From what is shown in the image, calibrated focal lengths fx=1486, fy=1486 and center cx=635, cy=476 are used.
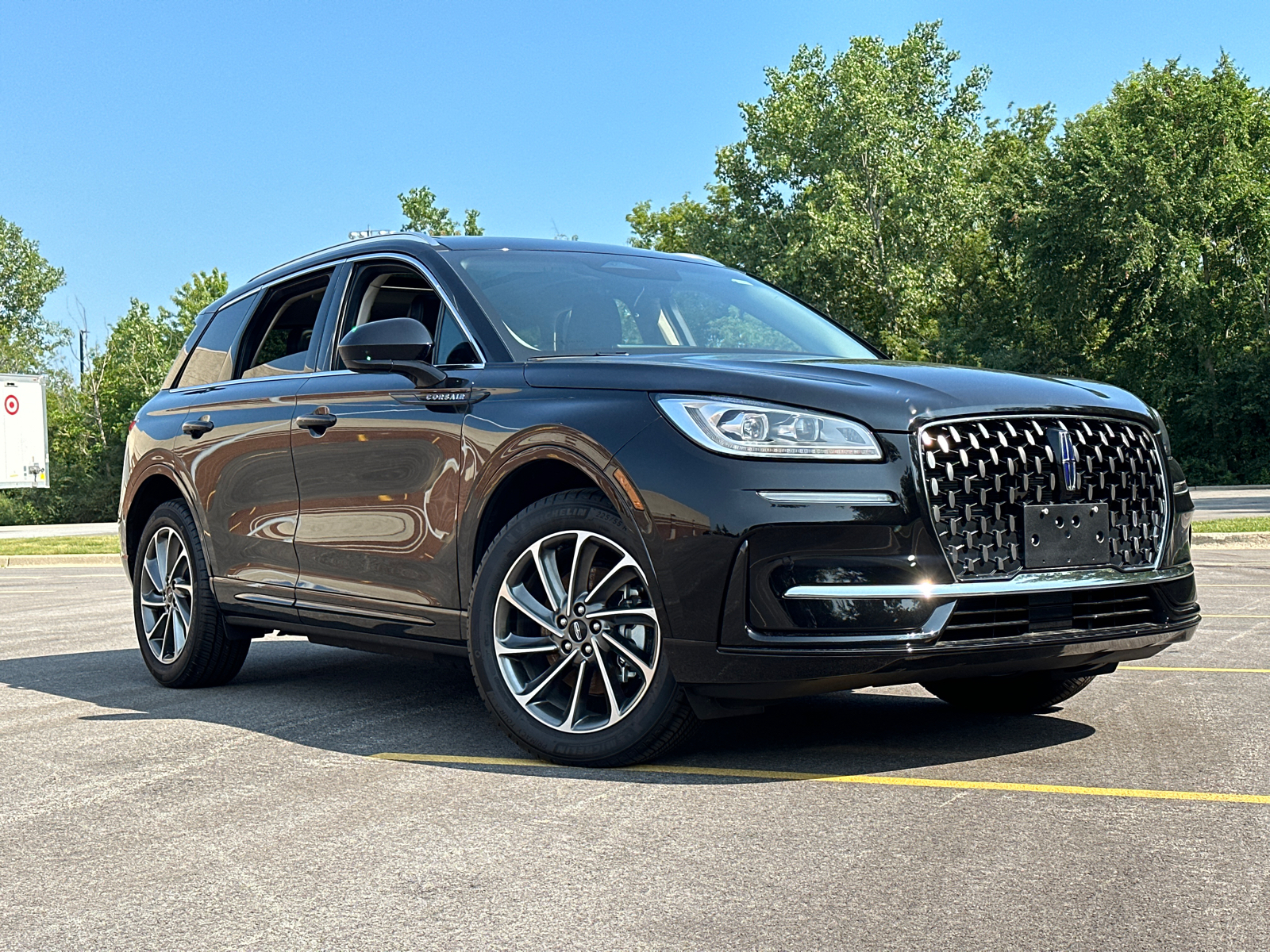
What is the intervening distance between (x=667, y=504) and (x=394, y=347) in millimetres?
1436

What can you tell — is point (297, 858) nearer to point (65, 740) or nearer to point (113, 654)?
point (65, 740)

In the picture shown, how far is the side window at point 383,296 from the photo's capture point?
600cm

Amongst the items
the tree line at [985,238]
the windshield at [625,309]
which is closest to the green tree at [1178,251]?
the tree line at [985,238]

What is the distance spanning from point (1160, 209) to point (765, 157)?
631 inches

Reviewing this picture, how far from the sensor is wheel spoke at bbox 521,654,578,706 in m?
4.82

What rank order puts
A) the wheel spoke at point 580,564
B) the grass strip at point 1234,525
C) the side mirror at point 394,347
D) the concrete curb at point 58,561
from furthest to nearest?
the concrete curb at point 58,561
the grass strip at point 1234,525
the side mirror at point 394,347
the wheel spoke at point 580,564

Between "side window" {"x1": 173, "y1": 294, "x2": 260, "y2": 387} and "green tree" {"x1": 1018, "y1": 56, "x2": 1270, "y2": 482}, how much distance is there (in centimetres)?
3932

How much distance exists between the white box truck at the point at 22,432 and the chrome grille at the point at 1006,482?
111ft

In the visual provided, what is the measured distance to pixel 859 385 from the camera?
4.53 m

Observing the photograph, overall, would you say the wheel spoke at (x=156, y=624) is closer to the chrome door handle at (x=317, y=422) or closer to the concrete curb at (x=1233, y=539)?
the chrome door handle at (x=317, y=422)

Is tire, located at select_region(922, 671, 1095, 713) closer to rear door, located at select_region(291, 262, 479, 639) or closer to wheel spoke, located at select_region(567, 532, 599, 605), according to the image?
wheel spoke, located at select_region(567, 532, 599, 605)

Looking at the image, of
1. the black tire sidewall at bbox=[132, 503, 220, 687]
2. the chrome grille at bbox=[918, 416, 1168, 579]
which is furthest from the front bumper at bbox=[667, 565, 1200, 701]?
the black tire sidewall at bbox=[132, 503, 220, 687]

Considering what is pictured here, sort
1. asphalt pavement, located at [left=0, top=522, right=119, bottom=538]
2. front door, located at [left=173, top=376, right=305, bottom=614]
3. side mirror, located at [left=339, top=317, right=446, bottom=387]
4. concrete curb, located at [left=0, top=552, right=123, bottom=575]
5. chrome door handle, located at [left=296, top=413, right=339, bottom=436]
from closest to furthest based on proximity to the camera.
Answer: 1. side mirror, located at [left=339, top=317, right=446, bottom=387]
2. chrome door handle, located at [left=296, top=413, right=339, bottom=436]
3. front door, located at [left=173, top=376, right=305, bottom=614]
4. concrete curb, located at [left=0, top=552, right=123, bottom=575]
5. asphalt pavement, located at [left=0, top=522, right=119, bottom=538]

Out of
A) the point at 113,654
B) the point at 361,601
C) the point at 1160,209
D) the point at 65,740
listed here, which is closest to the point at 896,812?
the point at 361,601
